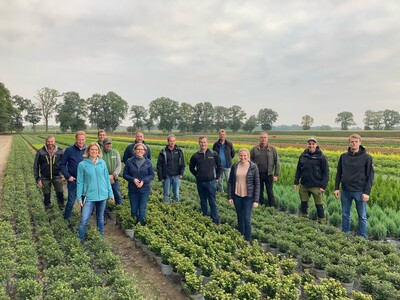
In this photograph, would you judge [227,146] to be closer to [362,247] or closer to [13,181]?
[362,247]

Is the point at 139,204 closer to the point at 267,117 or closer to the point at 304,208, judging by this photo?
the point at 304,208

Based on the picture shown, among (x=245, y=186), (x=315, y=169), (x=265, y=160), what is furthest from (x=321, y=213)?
(x=245, y=186)

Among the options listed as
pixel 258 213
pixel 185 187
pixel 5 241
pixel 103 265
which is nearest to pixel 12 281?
pixel 103 265

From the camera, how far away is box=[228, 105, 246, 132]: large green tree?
118000 millimetres

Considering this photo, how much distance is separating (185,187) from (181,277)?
23.6 ft

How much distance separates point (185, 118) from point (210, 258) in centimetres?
11014

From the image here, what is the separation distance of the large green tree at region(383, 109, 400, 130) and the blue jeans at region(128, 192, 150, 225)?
140 meters

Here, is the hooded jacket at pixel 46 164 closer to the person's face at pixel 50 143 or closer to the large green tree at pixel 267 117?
the person's face at pixel 50 143

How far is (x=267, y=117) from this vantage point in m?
133

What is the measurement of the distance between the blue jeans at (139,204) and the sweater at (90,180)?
1.01 meters

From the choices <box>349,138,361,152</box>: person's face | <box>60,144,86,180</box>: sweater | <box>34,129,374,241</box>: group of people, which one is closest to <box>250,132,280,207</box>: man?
<box>34,129,374,241</box>: group of people

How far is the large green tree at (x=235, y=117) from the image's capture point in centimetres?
11800

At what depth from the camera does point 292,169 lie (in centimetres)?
1198

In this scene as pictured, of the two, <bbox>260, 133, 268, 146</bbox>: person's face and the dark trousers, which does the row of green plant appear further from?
<bbox>260, 133, 268, 146</bbox>: person's face
